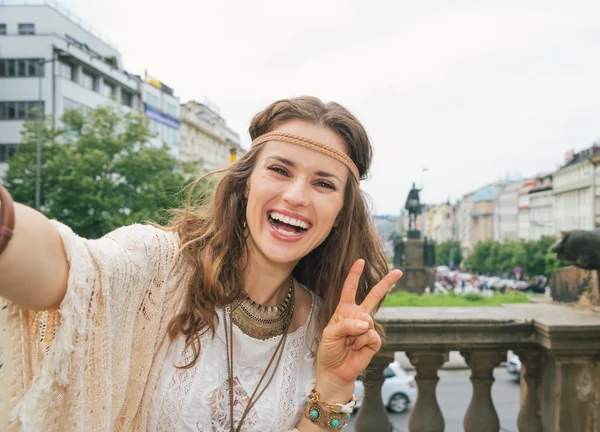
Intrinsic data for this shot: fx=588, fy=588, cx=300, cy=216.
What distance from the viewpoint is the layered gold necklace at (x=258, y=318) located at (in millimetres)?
1999

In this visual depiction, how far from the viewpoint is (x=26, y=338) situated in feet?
4.74

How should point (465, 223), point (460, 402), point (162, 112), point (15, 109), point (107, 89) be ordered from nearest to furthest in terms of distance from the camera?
point (460, 402), point (15, 109), point (107, 89), point (162, 112), point (465, 223)

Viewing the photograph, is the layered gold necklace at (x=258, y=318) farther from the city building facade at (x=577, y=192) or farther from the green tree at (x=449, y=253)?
the green tree at (x=449, y=253)

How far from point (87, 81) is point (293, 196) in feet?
138

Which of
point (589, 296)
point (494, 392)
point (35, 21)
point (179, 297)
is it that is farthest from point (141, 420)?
point (35, 21)

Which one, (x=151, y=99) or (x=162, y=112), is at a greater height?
(x=151, y=99)

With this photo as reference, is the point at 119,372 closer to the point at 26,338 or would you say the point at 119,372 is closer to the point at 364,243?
the point at 26,338

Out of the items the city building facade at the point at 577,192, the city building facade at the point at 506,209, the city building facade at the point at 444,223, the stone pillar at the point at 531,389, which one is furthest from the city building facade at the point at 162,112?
the city building facade at the point at 444,223

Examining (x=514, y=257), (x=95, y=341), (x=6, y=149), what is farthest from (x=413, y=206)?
(x=514, y=257)

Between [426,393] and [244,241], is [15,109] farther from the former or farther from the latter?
[244,241]

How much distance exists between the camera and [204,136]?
205 ft

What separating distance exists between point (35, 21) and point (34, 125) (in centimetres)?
2088

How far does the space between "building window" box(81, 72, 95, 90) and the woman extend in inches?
1612

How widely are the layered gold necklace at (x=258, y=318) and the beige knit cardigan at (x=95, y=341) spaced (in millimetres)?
243
